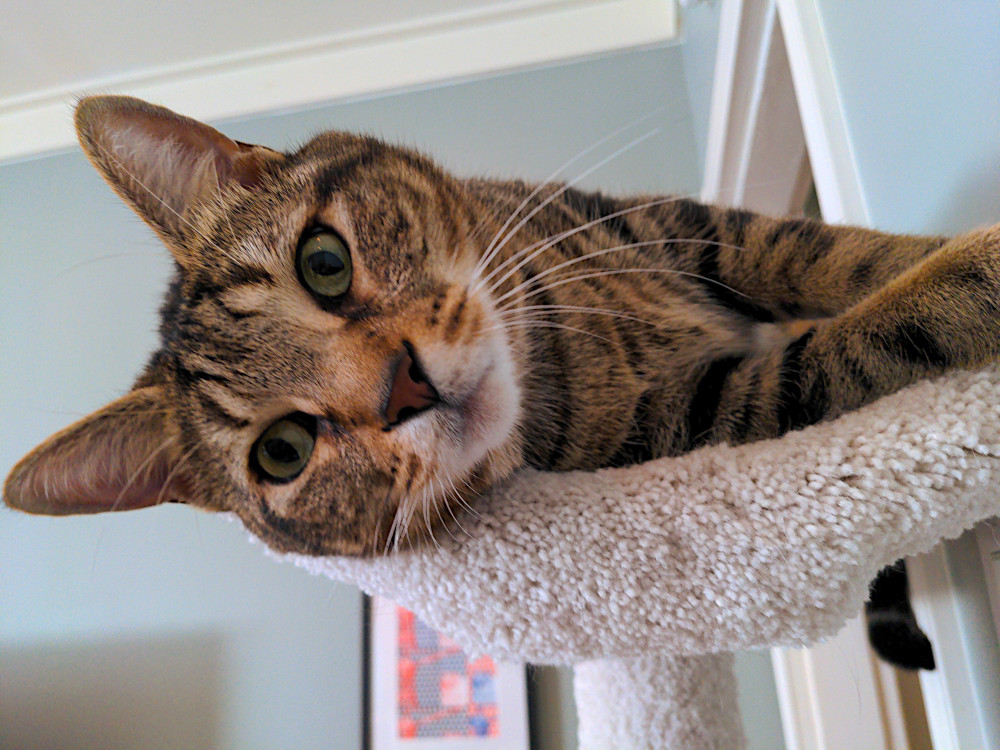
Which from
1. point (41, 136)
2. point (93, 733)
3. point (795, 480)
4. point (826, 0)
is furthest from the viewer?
point (41, 136)

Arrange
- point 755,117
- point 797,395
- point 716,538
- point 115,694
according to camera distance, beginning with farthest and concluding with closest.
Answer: point 115,694 → point 755,117 → point 797,395 → point 716,538

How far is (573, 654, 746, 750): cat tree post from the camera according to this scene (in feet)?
2.12

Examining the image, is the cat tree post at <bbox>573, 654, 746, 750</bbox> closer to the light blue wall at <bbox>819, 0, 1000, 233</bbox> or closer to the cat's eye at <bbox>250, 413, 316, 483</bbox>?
the cat's eye at <bbox>250, 413, 316, 483</bbox>

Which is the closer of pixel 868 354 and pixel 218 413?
pixel 868 354

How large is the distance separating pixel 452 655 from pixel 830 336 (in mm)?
1616

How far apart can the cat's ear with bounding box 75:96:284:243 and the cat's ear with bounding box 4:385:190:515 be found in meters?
0.20

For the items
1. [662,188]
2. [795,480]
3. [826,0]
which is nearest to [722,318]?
[795,480]

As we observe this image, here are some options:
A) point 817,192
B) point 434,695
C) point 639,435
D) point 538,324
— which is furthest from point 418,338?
point 434,695

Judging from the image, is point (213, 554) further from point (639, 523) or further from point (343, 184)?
point (639, 523)

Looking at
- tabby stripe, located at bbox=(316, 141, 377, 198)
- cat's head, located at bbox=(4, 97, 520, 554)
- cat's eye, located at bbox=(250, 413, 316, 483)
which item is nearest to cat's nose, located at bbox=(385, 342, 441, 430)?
cat's head, located at bbox=(4, 97, 520, 554)

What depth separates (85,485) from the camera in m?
0.61

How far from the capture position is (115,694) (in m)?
2.03

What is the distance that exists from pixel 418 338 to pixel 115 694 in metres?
2.23

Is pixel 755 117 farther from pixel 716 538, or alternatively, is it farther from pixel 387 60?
pixel 387 60
